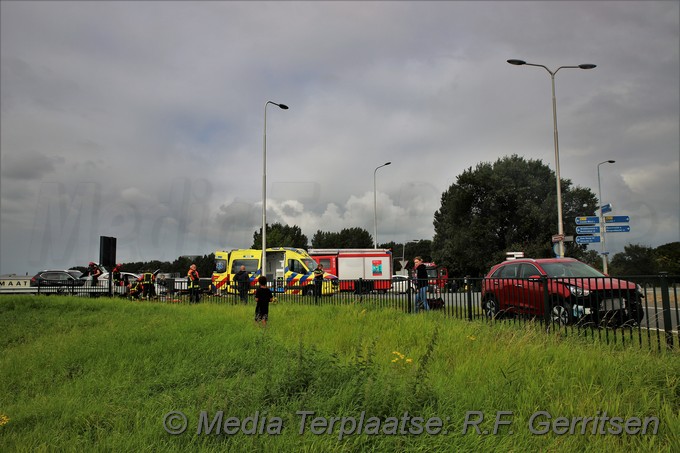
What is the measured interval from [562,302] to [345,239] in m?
99.7

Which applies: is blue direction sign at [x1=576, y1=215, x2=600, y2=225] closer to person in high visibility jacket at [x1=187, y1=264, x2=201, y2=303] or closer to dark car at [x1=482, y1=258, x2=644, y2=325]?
dark car at [x1=482, y1=258, x2=644, y2=325]

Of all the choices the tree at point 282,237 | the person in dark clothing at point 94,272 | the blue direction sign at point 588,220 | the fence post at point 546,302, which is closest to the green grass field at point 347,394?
the fence post at point 546,302

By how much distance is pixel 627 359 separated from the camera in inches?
253

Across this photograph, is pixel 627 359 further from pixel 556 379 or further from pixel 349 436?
pixel 349 436

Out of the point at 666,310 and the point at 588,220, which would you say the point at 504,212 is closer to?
the point at 588,220

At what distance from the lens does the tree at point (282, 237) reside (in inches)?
2817

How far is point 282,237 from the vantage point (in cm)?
7738

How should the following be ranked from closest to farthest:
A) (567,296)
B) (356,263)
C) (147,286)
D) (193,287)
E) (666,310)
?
1. (666,310)
2. (567,296)
3. (193,287)
4. (147,286)
5. (356,263)

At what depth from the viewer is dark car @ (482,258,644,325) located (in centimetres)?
804

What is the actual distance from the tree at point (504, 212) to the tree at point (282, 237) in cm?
2970

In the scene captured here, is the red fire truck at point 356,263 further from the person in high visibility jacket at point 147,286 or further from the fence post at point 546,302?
the fence post at point 546,302

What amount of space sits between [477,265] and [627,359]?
1660 inches

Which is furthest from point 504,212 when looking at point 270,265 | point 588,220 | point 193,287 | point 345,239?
point 345,239

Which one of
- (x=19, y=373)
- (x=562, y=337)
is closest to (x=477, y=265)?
(x=562, y=337)
